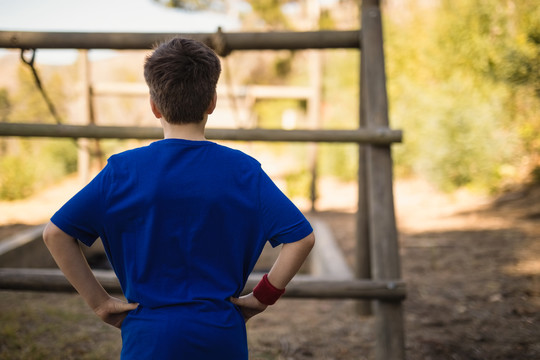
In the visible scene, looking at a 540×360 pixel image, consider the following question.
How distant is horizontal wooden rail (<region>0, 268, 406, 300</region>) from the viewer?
84.4 inches

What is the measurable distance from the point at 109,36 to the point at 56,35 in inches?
9.9

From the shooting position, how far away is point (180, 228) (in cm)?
109

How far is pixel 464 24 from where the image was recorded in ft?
31.9

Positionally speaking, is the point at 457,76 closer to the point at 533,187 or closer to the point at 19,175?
the point at 533,187

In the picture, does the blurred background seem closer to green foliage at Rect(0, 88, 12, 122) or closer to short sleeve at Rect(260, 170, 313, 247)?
green foliage at Rect(0, 88, 12, 122)

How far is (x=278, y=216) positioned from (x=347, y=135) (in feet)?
3.90

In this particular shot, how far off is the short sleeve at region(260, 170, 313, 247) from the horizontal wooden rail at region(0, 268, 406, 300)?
40.0 inches

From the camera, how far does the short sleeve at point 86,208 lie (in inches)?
43.1

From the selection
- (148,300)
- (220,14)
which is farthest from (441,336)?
(220,14)

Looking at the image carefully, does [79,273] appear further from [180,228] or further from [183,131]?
[183,131]

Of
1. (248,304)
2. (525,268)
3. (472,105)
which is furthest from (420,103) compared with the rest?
(248,304)

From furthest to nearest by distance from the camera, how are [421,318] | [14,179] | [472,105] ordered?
[14,179]
[472,105]
[421,318]

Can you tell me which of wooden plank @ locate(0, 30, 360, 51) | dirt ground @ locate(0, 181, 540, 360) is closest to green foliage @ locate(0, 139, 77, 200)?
dirt ground @ locate(0, 181, 540, 360)

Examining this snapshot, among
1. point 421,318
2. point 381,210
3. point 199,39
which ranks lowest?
point 421,318
